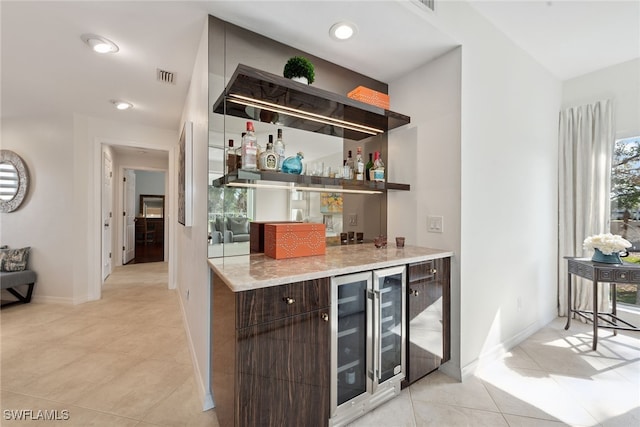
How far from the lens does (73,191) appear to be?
364 centimetres

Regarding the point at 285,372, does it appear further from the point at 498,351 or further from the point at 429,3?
the point at 429,3

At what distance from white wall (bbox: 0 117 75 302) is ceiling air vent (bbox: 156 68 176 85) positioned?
2154 mm

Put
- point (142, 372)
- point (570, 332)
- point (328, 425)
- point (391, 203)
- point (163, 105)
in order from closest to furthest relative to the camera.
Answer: point (328, 425) → point (142, 372) → point (391, 203) → point (570, 332) → point (163, 105)

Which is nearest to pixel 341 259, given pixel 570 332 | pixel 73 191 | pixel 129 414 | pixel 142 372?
pixel 129 414

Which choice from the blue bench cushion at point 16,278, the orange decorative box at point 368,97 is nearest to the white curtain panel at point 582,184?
the orange decorative box at point 368,97

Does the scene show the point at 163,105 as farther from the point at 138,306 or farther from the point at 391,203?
the point at 391,203

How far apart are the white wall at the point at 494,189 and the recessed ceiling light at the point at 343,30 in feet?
1.94

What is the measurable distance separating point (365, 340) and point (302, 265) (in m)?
0.58

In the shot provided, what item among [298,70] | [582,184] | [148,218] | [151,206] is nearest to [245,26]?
[298,70]

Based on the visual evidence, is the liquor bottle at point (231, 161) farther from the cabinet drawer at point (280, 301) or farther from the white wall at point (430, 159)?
A: the white wall at point (430, 159)

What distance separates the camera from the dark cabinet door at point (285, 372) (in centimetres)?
119

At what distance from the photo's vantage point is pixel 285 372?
128 centimetres

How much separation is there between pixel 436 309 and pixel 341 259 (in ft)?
2.78

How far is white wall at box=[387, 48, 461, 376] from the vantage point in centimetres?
204
